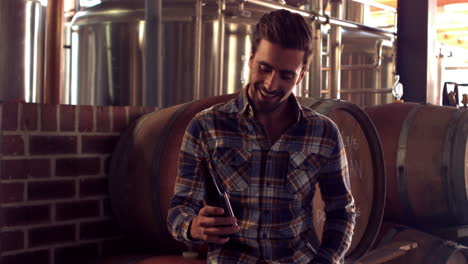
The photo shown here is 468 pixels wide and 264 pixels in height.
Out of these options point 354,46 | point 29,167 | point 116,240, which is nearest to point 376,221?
point 116,240

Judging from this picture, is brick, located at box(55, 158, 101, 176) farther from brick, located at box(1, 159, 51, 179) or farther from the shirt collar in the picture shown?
the shirt collar

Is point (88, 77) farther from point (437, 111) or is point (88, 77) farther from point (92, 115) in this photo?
point (437, 111)

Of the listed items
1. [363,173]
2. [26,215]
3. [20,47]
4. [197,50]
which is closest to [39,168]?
[26,215]

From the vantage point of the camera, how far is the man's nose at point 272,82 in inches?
51.9

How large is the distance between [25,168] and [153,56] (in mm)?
1356

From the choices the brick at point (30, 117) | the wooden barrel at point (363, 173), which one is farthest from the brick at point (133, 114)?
the wooden barrel at point (363, 173)

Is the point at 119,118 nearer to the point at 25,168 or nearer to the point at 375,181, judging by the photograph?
the point at 25,168

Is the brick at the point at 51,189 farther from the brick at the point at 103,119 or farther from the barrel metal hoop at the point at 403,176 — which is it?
the barrel metal hoop at the point at 403,176

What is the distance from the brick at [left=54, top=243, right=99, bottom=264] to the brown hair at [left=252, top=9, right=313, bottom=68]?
110 cm

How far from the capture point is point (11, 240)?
181 centimetres

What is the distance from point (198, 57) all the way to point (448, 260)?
6.06 ft

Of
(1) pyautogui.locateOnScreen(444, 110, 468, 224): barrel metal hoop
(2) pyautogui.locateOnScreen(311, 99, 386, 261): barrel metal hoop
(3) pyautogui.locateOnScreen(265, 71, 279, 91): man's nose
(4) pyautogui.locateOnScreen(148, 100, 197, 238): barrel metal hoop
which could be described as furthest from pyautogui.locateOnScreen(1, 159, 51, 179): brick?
(1) pyautogui.locateOnScreen(444, 110, 468, 224): barrel metal hoop

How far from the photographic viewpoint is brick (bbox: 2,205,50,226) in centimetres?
179

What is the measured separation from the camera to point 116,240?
2.16 m
